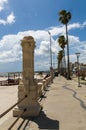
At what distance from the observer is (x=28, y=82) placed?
1279 centimetres

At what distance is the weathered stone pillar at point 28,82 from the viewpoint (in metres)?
12.6

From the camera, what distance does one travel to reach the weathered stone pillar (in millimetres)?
12555

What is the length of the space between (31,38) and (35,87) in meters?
2.22

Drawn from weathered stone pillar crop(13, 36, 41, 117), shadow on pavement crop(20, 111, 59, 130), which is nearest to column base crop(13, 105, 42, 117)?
weathered stone pillar crop(13, 36, 41, 117)

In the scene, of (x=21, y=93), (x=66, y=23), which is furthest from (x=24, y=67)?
(x=66, y=23)

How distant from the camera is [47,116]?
12.2 metres

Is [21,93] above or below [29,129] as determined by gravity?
above

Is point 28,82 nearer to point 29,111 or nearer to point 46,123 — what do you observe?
point 29,111

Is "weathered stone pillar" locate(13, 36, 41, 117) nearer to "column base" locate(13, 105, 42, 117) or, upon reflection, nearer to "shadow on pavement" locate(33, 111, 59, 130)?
"column base" locate(13, 105, 42, 117)

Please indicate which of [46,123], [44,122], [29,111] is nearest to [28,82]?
[29,111]

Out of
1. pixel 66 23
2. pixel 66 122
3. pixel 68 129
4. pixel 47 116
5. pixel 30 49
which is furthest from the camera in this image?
pixel 66 23

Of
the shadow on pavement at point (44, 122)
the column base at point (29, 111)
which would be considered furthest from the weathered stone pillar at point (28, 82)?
the shadow on pavement at point (44, 122)

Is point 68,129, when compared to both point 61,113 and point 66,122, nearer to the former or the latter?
point 66,122

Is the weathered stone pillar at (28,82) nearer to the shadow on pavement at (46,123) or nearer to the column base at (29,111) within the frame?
the column base at (29,111)
